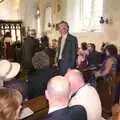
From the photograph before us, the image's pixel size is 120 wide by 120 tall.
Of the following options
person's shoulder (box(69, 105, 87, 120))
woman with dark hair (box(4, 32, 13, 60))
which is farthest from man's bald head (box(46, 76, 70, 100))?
woman with dark hair (box(4, 32, 13, 60))

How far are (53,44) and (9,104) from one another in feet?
30.2

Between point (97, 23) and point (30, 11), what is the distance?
5173 mm

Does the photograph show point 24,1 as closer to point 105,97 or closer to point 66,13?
point 66,13

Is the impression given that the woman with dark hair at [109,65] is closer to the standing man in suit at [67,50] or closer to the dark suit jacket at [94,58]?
the standing man in suit at [67,50]

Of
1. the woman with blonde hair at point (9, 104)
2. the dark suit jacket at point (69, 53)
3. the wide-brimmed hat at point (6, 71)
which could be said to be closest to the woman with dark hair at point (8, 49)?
the dark suit jacket at point (69, 53)

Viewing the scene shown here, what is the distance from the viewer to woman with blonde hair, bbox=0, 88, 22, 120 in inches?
67.6

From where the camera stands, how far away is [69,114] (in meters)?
2.37

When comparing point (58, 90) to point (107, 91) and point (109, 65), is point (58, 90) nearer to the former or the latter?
point (107, 91)

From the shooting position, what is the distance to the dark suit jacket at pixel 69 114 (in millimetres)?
2307

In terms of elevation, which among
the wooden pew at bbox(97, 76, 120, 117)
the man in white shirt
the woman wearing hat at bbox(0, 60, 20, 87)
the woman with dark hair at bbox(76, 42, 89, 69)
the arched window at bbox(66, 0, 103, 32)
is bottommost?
the wooden pew at bbox(97, 76, 120, 117)

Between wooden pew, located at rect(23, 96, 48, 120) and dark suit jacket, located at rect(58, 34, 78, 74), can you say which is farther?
dark suit jacket, located at rect(58, 34, 78, 74)

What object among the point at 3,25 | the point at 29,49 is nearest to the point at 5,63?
the point at 29,49

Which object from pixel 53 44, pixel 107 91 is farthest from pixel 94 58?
pixel 53 44

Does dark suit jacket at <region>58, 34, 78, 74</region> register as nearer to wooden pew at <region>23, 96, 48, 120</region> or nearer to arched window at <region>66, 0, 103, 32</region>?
wooden pew at <region>23, 96, 48, 120</region>
